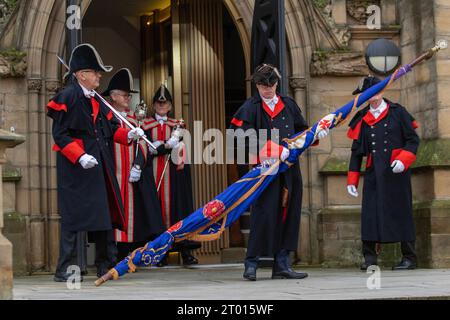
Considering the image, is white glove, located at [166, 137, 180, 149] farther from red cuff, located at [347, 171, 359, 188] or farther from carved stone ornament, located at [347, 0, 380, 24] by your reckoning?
carved stone ornament, located at [347, 0, 380, 24]

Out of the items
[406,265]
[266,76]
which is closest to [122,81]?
[266,76]

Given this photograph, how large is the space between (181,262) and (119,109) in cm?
250

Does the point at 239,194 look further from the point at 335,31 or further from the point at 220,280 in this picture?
the point at 335,31

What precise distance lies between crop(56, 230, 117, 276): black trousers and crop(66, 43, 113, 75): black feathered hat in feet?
4.71

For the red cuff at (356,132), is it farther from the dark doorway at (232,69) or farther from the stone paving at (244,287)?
the dark doorway at (232,69)

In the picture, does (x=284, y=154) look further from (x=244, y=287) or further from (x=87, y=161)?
(x=87, y=161)

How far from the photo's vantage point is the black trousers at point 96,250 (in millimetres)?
10141

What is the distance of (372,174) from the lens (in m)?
11.2

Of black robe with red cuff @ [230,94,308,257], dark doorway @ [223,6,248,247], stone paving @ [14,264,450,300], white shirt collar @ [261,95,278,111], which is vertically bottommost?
stone paving @ [14,264,450,300]

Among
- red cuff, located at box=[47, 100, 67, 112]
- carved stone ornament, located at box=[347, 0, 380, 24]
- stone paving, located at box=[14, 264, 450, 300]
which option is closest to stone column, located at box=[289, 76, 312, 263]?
carved stone ornament, located at box=[347, 0, 380, 24]

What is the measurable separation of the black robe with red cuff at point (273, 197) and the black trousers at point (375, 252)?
60.0 inches

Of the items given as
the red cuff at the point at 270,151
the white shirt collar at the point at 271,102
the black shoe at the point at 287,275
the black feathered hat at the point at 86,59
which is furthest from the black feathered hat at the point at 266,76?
the black shoe at the point at 287,275

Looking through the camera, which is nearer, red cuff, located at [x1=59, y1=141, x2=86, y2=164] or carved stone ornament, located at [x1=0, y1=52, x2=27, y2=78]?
red cuff, located at [x1=59, y1=141, x2=86, y2=164]

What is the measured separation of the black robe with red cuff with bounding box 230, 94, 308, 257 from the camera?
9.80 m
